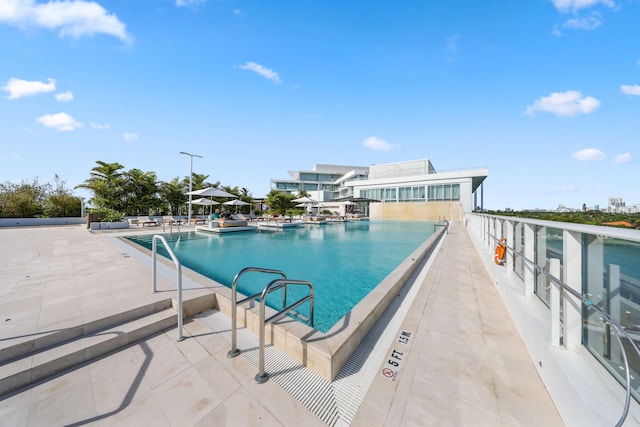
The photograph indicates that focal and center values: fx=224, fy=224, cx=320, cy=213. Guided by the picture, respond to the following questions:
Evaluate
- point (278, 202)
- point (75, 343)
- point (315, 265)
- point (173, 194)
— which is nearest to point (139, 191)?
point (173, 194)

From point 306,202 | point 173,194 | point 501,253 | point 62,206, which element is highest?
point 173,194

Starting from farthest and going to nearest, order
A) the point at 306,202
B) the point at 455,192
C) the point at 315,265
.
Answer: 1. the point at 455,192
2. the point at 306,202
3. the point at 315,265

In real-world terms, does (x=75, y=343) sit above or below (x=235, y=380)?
above

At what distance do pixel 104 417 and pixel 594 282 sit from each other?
3.61 meters

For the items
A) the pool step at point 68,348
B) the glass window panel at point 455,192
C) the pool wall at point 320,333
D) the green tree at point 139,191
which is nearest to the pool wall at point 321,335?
the pool wall at point 320,333

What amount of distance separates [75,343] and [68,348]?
84 mm

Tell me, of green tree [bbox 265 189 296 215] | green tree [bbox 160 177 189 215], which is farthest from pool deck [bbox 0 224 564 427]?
green tree [bbox 265 189 296 215]

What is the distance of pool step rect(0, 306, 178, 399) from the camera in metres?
1.93

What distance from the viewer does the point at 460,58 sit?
14125 millimetres

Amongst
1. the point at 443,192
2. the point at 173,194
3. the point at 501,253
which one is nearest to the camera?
the point at 501,253

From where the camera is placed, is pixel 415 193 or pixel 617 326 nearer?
pixel 617 326

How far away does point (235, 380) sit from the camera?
1981mm

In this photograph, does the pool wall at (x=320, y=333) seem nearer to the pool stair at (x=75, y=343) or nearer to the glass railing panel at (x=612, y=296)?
the pool stair at (x=75, y=343)

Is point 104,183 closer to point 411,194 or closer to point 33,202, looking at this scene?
point 33,202
